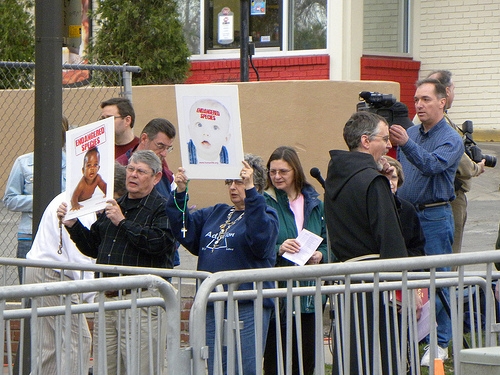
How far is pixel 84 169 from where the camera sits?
5496 millimetres

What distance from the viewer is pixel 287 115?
1312 centimetres

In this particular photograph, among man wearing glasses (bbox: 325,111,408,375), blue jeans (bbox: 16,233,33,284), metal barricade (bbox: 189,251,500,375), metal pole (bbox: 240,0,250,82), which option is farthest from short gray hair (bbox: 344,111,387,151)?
metal pole (bbox: 240,0,250,82)

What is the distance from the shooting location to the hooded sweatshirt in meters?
5.25

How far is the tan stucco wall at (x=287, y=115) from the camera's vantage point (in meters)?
12.8

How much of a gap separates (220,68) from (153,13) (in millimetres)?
2000

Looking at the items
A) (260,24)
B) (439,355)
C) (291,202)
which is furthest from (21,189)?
(260,24)

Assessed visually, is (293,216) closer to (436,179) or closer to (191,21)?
(436,179)

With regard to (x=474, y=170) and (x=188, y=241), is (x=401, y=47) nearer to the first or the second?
(x=474, y=170)

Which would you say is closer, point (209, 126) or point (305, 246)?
point (209, 126)

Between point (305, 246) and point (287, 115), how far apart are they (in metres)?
7.08

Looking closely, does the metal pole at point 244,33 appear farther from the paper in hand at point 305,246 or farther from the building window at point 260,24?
the paper in hand at point 305,246

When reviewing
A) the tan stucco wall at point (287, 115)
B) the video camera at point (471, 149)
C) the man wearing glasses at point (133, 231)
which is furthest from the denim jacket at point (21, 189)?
the tan stucco wall at point (287, 115)

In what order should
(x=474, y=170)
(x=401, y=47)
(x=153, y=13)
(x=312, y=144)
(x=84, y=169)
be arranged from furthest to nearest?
(x=401, y=47)
(x=153, y=13)
(x=312, y=144)
(x=474, y=170)
(x=84, y=169)

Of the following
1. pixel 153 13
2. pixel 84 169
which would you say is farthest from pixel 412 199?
pixel 153 13
